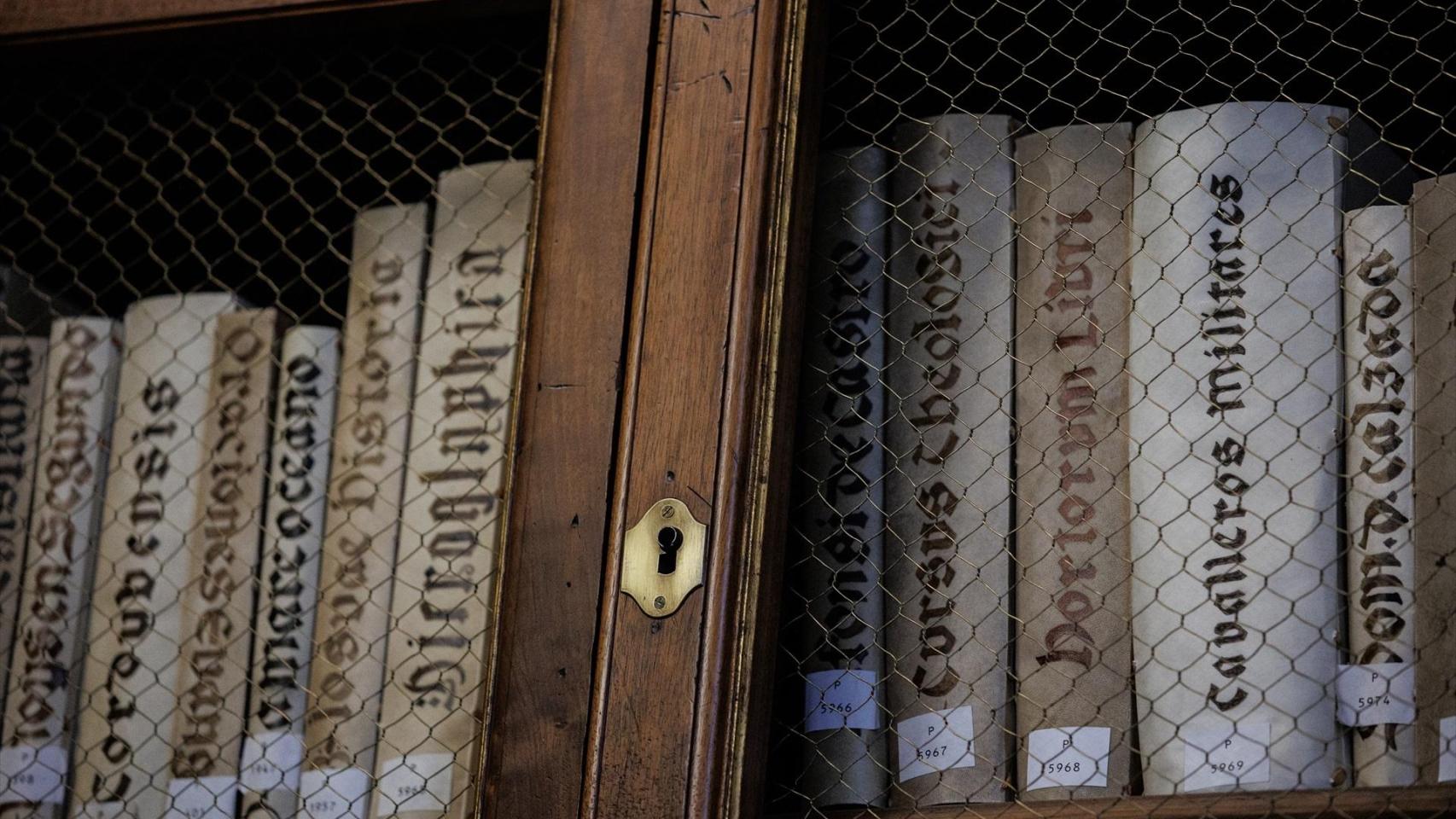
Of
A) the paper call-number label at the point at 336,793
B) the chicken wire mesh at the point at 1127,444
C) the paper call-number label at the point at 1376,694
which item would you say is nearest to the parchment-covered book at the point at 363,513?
the paper call-number label at the point at 336,793

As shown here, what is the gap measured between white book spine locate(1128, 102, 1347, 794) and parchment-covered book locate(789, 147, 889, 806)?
0.13 metres

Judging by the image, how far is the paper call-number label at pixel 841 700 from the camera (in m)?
0.74

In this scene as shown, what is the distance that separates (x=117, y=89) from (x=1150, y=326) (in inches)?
25.8

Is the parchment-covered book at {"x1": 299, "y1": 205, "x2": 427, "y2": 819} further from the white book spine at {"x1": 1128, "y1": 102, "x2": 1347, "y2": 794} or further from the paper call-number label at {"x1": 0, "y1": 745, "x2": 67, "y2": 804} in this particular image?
the white book spine at {"x1": 1128, "y1": 102, "x2": 1347, "y2": 794}

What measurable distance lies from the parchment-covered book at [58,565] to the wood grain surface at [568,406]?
12.7 inches

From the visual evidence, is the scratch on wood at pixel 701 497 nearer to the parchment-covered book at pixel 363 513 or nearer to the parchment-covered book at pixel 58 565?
the parchment-covered book at pixel 363 513

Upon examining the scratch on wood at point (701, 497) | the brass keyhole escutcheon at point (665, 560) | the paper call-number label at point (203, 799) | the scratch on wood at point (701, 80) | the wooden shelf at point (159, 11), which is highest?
the wooden shelf at point (159, 11)

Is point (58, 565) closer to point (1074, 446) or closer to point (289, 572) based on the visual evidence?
point (289, 572)

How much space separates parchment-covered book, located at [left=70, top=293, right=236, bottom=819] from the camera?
0.83 m

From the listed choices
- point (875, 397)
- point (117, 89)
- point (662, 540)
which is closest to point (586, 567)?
point (662, 540)

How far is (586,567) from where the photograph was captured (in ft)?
2.24

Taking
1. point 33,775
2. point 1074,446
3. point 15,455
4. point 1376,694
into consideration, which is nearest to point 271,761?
point 33,775

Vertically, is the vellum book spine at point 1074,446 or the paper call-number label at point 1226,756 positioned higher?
the vellum book spine at point 1074,446

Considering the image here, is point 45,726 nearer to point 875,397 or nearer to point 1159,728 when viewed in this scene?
point 875,397
